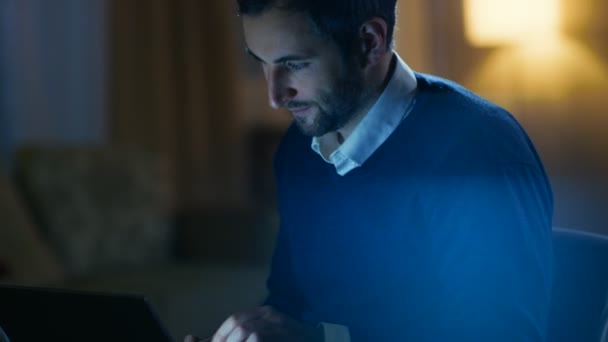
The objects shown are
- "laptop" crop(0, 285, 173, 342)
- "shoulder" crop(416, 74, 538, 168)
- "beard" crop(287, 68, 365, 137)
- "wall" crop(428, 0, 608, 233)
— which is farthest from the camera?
"wall" crop(428, 0, 608, 233)

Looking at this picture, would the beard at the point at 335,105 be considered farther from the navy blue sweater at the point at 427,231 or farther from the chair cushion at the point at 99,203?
the chair cushion at the point at 99,203

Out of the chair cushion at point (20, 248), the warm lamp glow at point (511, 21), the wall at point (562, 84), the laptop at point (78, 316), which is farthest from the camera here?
the wall at point (562, 84)

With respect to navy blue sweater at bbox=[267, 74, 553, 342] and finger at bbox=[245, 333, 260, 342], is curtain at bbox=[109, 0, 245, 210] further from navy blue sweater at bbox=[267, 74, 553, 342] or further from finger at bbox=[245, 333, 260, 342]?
finger at bbox=[245, 333, 260, 342]

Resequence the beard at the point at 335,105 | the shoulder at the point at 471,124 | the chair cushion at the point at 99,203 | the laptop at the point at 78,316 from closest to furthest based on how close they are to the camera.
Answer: the laptop at the point at 78,316 < the shoulder at the point at 471,124 < the beard at the point at 335,105 < the chair cushion at the point at 99,203

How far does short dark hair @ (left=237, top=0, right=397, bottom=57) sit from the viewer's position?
2.96 ft

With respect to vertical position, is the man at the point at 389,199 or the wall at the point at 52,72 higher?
the man at the point at 389,199

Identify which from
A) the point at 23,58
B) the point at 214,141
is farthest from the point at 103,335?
the point at 214,141

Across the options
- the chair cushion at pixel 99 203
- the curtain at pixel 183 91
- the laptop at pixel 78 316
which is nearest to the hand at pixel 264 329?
the laptop at pixel 78 316

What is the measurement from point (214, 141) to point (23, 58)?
0.83 metres

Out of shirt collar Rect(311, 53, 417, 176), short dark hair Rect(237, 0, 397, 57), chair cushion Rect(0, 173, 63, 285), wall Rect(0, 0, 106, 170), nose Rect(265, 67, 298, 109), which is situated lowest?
chair cushion Rect(0, 173, 63, 285)

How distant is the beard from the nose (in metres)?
0.02

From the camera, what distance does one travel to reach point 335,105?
955 mm

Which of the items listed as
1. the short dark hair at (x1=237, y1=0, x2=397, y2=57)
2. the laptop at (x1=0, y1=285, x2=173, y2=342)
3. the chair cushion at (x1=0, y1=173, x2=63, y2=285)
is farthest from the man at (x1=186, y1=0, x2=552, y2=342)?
the chair cushion at (x1=0, y1=173, x2=63, y2=285)

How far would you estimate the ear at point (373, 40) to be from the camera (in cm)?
93
